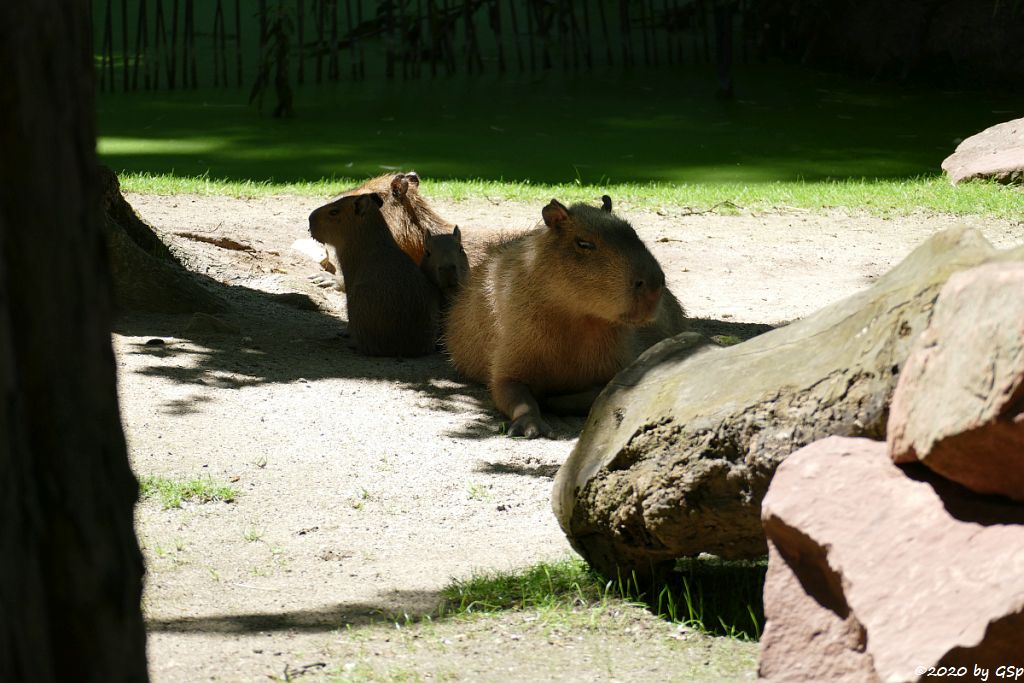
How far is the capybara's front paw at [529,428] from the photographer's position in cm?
570

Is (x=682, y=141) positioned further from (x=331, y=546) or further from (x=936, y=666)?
(x=936, y=666)

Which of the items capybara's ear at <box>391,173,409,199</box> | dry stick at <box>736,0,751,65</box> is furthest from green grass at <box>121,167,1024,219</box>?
dry stick at <box>736,0,751,65</box>

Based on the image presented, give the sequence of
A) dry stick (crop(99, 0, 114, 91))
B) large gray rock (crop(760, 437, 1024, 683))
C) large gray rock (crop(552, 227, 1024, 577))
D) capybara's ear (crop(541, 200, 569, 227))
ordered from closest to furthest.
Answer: large gray rock (crop(760, 437, 1024, 683))
large gray rock (crop(552, 227, 1024, 577))
capybara's ear (crop(541, 200, 569, 227))
dry stick (crop(99, 0, 114, 91))

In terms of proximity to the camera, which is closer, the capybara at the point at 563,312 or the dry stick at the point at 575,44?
the capybara at the point at 563,312

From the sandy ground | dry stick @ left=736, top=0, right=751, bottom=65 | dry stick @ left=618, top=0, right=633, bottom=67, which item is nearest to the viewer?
the sandy ground

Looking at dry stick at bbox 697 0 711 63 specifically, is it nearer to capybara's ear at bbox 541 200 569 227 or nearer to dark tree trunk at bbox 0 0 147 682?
capybara's ear at bbox 541 200 569 227

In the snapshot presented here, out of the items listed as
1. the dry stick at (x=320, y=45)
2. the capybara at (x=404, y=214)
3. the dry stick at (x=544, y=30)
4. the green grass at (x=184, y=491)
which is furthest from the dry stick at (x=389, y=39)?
the green grass at (x=184, y=491)

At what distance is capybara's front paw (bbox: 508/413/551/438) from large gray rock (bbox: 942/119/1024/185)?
A: 20.5ft

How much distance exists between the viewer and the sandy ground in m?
3.23

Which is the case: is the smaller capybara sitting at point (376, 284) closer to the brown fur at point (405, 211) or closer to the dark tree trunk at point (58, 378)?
the brown fur at point (405, 211)

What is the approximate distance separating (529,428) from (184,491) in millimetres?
1671

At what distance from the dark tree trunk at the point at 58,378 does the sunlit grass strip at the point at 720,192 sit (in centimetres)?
816

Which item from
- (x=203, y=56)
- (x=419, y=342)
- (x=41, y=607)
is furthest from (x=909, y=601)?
(x=203, y=56)

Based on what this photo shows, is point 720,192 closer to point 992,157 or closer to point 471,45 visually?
point 992,157
